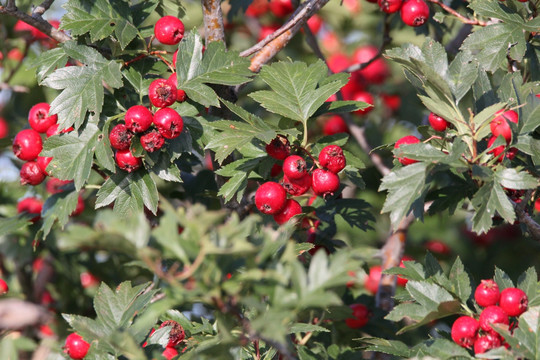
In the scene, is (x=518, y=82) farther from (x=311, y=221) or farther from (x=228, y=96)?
(x=228, y=96)

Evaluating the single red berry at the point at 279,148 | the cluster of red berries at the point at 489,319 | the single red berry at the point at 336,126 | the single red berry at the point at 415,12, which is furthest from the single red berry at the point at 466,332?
the single red berry at the point at 336,126

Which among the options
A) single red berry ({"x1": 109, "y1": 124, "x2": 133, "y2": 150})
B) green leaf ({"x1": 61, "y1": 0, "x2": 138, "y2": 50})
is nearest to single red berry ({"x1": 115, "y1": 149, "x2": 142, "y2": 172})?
single red berry ({"x1": 109, "y1": 124, "x2": 133, "y2": 150})

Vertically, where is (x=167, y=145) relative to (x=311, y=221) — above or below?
above

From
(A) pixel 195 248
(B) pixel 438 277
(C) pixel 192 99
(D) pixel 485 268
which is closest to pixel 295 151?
(C) pixel 192 99

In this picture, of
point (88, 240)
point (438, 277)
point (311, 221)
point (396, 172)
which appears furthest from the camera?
point (311, 221)

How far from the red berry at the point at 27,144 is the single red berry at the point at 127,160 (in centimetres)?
49

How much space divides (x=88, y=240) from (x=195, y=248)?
232 mm

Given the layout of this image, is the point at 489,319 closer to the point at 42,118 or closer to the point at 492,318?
the point at 492,318

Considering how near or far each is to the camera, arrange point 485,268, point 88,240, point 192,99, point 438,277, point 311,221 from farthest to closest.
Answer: point 485,268, point 311,221, point 192,99, point 438,277, point 88,240

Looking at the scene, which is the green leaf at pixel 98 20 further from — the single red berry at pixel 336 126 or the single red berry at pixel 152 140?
the single red berry at pixel 336 126

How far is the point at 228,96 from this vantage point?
101 inches

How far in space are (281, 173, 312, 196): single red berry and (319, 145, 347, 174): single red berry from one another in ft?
0.30

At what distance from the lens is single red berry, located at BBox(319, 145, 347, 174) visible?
7.19 ft

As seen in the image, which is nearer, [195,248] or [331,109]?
[195,248]
